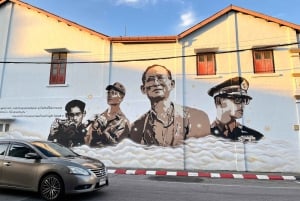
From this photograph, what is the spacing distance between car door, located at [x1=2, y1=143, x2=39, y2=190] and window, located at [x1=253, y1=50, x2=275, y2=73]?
12.2m

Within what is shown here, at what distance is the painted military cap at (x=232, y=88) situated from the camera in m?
15.2

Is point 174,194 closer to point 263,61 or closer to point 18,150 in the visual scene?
point 18,150

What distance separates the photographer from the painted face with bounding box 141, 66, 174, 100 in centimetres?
1584

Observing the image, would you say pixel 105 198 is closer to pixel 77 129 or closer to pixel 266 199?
pixel 266 199

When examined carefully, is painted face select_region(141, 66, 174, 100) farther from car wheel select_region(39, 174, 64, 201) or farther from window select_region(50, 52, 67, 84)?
car wheel select_region(39, 174, 64, 201)

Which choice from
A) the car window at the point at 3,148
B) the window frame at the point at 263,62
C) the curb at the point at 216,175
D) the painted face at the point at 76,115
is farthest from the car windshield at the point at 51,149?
the window frame at the point at 263,62

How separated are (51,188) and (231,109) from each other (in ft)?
34.5

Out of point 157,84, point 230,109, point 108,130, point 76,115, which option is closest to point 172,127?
point 157,84

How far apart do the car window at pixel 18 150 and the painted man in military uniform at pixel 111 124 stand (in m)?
8.22

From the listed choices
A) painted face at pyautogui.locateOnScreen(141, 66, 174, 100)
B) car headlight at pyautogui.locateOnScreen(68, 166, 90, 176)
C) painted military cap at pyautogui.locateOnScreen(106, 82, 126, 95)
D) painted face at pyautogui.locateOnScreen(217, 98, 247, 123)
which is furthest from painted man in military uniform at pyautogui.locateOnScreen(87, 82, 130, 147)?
car headlight at pyautogui.locateOnScreen(68, 166, 90, 176)

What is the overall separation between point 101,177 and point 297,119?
11063 millimetres

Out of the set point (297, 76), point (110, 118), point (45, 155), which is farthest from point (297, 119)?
point (45, 155)

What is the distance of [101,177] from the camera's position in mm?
7434

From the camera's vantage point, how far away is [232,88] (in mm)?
15250
